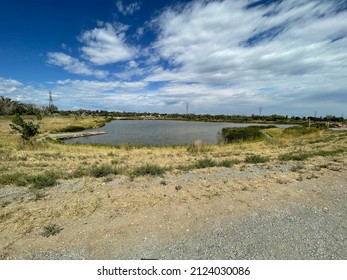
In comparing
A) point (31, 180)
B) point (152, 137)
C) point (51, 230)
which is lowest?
point (152, 137)

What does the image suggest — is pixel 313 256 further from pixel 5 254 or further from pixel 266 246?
pixel 5 254

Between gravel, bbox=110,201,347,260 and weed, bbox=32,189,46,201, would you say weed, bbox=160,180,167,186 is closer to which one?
gravel, bbox=110,201,347,260

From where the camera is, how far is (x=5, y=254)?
13.3ft

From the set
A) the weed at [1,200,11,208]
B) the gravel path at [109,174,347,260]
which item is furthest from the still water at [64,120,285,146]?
the gravel path at [109,174,347,260]

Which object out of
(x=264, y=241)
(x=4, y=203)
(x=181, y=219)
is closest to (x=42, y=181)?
(x=4, y=203)

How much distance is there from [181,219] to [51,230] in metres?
2.95

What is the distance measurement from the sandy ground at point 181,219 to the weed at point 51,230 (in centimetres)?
8

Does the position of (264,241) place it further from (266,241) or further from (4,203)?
(4,203)

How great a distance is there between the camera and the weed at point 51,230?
473 centimetres

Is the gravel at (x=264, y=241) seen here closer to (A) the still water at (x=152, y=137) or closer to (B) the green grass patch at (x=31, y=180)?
(B) the green grass patch at (x=31, y=180)

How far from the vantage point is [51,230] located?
4.85 metres

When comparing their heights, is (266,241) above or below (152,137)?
above
